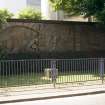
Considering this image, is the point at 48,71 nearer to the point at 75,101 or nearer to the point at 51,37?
the point at 75,101

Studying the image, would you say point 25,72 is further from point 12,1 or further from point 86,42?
point 12,1

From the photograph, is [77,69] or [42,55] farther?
[42,55]

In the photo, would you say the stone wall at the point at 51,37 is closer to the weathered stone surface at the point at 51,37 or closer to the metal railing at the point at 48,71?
the weathered stone surface at the point at 51,37

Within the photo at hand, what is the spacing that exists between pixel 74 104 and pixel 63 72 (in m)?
6.83

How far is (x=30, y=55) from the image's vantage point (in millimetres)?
25562

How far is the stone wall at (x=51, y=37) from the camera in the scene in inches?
990

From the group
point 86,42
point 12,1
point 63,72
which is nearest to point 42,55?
point 86,42

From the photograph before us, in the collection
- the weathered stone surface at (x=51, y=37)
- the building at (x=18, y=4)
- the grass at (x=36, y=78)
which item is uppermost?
the building at (x=18, y=4)

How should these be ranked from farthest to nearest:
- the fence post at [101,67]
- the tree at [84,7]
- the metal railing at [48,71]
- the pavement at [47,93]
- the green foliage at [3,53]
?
the tree at [84,7]
the green foliage at [3,53]
the fence post at [101,67]
the metal railing at [48,71]
the pavement at [47,93]

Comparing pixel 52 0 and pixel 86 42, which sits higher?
pixel 52 0

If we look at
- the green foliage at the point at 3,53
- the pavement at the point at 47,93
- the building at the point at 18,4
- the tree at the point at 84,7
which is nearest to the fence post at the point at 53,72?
the pavement at the point at 47,93

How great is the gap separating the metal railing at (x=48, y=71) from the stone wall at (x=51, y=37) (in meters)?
5.29

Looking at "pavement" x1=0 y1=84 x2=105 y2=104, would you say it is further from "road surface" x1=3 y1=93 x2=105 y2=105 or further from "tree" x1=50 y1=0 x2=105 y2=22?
"tree" x1=50 y1=0 x2=105 y2=22

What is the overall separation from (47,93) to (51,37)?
1094cm
